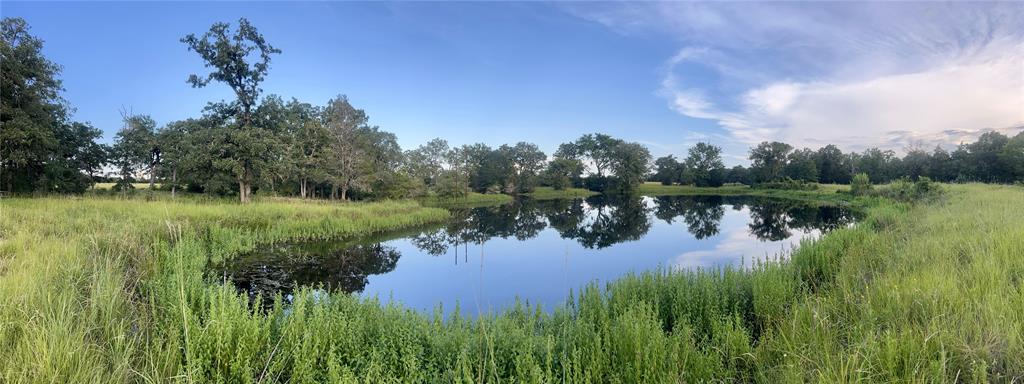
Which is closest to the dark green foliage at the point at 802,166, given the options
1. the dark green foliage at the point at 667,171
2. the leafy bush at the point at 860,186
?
the dark green foliage at the point at 667,171

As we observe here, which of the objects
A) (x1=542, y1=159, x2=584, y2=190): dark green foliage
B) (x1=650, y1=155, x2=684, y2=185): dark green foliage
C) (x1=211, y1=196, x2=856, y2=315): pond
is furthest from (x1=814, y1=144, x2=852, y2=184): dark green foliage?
(x1=211, y1=196, x2=856, y2=315): pond

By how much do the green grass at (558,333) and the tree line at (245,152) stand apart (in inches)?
794

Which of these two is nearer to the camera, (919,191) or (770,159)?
(919,191)

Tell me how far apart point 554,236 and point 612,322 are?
61.7 feet

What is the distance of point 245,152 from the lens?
87.9 feet

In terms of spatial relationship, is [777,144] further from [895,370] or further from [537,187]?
[895,370]

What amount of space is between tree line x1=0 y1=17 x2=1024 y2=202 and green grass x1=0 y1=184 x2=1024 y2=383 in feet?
66.2

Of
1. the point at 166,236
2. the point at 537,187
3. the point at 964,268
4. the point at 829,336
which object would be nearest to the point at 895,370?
the point at 829,336

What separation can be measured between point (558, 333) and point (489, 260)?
1115 centimetres

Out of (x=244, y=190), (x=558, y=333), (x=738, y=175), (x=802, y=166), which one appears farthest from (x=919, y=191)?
(x=738, y=175)

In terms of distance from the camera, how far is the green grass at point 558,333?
11.2ft

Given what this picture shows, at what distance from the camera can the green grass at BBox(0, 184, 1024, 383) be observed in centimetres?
341

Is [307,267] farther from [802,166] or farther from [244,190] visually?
[802,166]

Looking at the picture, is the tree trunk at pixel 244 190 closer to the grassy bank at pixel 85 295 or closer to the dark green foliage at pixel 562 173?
the grassy bank at pixel 85 295
